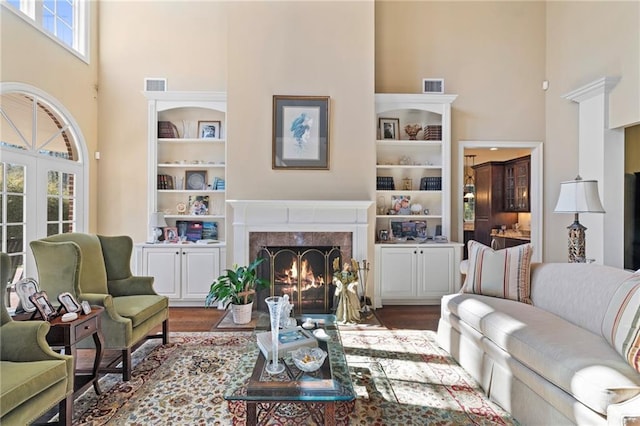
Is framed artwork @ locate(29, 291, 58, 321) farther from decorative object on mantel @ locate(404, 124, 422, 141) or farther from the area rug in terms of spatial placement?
decorative object on mantel @ locate(404, 124, 422, 141)

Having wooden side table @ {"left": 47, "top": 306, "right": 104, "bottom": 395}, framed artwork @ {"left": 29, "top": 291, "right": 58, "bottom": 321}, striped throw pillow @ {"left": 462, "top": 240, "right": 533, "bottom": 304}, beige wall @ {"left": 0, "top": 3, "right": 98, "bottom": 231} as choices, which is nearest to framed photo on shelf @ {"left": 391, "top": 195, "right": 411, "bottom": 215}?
striped throw pillow @ {"left": 462, "top": 240, "right": 533, "bottom": 304}

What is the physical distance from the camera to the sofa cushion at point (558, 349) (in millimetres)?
1632

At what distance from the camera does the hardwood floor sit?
3926mm

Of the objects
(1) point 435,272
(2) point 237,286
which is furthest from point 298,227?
(1) point 435,272

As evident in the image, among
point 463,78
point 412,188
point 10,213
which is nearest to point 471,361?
point 412,188

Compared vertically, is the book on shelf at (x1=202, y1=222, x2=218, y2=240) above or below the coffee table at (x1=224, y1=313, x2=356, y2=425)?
above

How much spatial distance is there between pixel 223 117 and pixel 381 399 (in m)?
4.25

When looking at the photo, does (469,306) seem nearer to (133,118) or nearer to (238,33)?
(238,33)

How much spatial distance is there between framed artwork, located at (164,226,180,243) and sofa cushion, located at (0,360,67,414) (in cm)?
294

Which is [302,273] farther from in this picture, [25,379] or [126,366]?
[25,379]

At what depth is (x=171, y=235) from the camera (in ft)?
15.8

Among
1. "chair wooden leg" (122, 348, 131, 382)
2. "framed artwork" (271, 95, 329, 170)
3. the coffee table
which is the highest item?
"framed artwork" (271, 95, 329, 170)

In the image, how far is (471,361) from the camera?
2721 mm

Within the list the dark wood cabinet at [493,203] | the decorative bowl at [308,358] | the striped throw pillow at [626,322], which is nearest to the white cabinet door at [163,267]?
the decorative bowl at [308,358]
